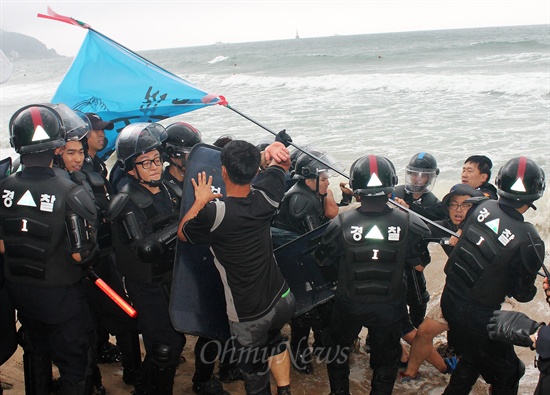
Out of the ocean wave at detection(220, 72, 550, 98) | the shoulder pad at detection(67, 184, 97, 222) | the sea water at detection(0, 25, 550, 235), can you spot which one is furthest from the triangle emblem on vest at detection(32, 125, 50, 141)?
the ocean wave at detection(220, 72, 550, 98)

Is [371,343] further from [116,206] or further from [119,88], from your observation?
[119,88]

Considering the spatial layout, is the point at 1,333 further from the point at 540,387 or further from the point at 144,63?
the point at 540,387

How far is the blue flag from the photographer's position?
4.95m

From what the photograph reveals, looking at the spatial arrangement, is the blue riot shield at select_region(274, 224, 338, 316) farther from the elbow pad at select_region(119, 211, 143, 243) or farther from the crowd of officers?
the elbow pad at select_region(119, 211, 143, 243)

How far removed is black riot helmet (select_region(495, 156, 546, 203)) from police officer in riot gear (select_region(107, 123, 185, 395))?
2.10 m

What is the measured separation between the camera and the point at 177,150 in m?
4.09

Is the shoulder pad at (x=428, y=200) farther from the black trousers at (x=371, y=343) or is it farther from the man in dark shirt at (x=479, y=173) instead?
the black trousers at (x=371, y=343)

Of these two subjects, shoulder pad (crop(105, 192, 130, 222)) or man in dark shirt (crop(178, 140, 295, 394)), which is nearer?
man in dark shirt (crop(178, 140, 295, 394))

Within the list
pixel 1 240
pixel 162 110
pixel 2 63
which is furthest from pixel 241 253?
pixel 2 63

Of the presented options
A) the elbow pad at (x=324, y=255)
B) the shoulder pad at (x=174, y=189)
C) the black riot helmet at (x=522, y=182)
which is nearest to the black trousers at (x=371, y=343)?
the elbow pad at (x=324, y=255)

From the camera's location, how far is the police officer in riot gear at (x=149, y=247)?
3.25 metres

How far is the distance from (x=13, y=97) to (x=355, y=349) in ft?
105

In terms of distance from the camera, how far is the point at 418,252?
3.37m

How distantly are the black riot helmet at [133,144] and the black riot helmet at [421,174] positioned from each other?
234cm
